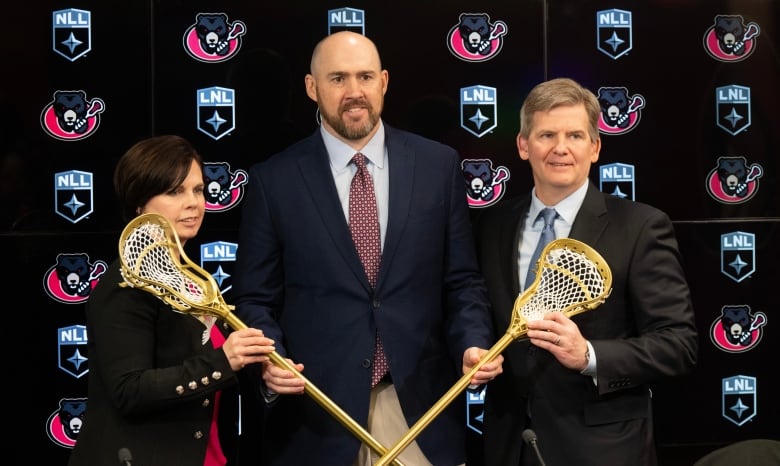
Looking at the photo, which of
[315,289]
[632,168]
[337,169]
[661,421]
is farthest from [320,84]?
[661,421]

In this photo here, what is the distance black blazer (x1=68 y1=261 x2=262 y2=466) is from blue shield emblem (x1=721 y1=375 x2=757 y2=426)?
2.61 m

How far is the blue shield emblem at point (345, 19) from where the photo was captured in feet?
13.5

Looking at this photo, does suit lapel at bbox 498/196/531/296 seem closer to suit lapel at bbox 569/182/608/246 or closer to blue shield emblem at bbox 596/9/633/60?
suit lapel at bbox 569/182/608/246

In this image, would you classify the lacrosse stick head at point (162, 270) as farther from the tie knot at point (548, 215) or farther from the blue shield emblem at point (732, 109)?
the blue shield emblem at point (732, 109)

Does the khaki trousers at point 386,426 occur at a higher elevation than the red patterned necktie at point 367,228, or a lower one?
lower

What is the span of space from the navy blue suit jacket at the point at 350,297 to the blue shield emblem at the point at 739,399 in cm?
179

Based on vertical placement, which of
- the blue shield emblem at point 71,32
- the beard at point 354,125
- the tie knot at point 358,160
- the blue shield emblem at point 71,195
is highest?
the blue shield emblem at point 71,32

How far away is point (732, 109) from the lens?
14.2ft

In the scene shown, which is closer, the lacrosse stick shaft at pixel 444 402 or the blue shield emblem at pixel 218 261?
the lacrosse stick shaft at pixel 444 402

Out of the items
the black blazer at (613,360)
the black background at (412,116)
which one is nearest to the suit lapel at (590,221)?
the black blazer at (613,360)

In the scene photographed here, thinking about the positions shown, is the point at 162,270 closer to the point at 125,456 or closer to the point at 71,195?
the point at 125,456

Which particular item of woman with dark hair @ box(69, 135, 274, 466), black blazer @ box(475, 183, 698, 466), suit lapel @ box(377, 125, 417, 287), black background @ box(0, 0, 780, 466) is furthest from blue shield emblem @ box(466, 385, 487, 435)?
woman with dark hair @ box(69, 135, 274, 466)

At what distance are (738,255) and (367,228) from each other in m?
2.10

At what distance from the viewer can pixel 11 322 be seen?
403 centimetres
